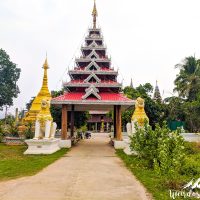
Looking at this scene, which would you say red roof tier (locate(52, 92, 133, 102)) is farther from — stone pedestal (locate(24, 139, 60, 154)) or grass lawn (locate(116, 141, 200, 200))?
grass lawn (locate(116, 141, 200, 200))

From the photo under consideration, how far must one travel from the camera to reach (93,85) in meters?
25.0

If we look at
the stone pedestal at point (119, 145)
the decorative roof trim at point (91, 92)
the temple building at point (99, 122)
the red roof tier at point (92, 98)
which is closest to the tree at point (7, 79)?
the temple building at point (99, 122)

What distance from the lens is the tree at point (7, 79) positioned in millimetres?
47312

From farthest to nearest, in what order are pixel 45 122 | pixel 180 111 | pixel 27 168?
pixel 180 111, pixel 45 122, pixel 27 168

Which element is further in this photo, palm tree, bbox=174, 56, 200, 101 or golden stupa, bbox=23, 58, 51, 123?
palm tree, bbox=174, 56, 200, 101

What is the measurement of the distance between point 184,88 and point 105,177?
91.3ft

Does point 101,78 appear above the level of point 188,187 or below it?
above

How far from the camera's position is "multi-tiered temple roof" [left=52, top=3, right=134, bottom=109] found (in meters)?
24.2

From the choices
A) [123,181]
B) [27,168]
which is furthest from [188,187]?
[27,168]

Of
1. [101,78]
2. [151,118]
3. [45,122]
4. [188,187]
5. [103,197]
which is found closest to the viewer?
[103,197]

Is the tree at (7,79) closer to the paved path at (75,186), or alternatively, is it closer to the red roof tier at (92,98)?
the red roof tier at (92,98)

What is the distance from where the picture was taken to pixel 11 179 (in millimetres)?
9945

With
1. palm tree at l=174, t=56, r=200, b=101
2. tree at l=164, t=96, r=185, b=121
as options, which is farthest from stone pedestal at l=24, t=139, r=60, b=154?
palm tree at l=174, t=56, r=200, b=101

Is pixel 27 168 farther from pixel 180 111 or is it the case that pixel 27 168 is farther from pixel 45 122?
pixel 180 111
